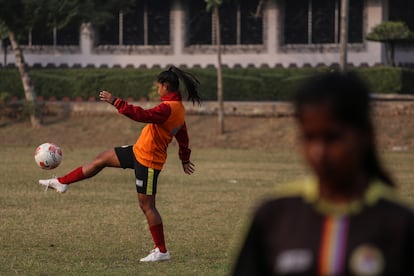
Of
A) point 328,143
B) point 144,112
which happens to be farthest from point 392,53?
point 328,143

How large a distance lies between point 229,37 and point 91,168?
35.6m

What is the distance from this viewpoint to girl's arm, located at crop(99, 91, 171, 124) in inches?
439

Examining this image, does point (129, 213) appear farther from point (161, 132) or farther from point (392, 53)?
point (392, 53)

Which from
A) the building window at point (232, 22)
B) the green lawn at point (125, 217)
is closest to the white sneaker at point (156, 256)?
the green lawn at point (125, 217)

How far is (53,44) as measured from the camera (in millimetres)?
49625

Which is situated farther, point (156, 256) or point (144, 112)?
point (156, 256)

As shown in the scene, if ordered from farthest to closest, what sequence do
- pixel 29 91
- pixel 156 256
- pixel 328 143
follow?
1. pixel 29 91
2. pixel 156 256
3. pixel 328 143

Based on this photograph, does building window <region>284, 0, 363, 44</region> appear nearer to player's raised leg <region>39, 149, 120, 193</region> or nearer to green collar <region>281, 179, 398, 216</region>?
player's raised leg <region>39, 149, 120, 193</region>

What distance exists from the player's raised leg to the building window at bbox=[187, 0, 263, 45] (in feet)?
113

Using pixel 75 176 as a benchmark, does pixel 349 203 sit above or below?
above

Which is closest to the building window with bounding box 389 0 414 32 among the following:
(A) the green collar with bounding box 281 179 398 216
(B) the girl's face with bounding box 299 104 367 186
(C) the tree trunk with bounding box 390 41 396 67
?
(C) the tree trunk with bounding box 390 41 396 67

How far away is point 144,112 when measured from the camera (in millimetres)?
11320

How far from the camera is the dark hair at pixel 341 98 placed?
141 inches

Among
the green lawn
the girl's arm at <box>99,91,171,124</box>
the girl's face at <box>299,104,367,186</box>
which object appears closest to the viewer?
the girl's face at <box>299,104,367,186</box>
